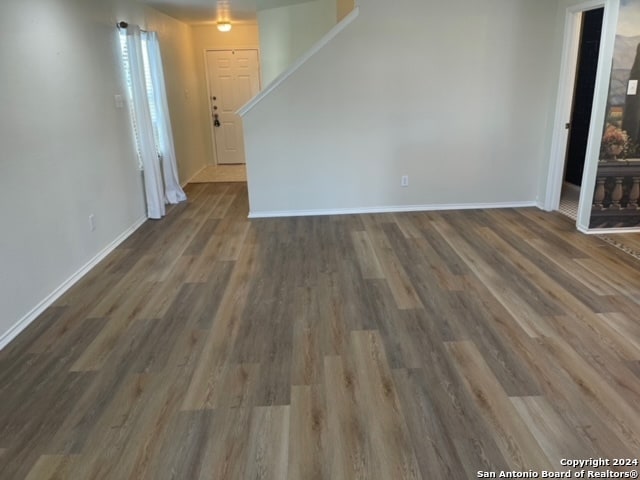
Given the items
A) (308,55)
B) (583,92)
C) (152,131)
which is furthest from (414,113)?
(152,131)

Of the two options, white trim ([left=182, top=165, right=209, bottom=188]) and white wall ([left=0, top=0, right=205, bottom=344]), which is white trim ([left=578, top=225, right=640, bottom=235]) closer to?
white wall ([left=0, top=0, right=205, bottom=344])

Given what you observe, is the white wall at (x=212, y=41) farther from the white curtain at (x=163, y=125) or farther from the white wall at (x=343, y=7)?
the white wall at (x=343, y=7)

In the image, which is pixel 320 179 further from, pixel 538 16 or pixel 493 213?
pixel 538 16

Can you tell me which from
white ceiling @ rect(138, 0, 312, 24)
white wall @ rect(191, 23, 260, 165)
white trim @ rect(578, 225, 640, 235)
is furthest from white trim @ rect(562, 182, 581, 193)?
white wall @ rect(191, 23, 260, 165)

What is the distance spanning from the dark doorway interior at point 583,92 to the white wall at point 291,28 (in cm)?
300

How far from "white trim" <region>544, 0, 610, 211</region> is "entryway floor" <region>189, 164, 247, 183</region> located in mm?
4228

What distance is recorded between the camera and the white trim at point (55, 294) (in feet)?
9.20

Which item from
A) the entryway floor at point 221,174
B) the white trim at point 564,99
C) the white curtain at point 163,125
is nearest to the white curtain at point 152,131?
the white curtain at point 163,125

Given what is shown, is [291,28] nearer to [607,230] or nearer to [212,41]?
[212,41]

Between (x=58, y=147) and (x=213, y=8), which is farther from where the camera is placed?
(x=213, y=8)

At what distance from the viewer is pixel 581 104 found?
5703mm

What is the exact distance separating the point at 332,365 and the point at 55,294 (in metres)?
2.15

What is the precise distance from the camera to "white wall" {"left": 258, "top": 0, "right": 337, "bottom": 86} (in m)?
5.98

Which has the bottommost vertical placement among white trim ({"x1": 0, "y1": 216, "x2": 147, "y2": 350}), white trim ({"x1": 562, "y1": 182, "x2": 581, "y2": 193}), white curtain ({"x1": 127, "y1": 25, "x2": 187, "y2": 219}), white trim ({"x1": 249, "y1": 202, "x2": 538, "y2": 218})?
white trim ({"x1": 0, "y1": 216, "x2": 147, "y2": 350})
